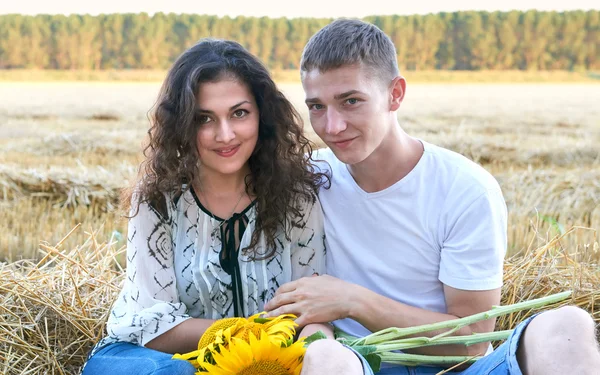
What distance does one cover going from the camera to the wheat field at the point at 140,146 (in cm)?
527

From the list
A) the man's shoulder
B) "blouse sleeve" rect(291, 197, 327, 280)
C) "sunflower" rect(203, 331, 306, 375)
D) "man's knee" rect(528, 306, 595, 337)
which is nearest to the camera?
"man's knee" rect(528, 306, 595, 337)

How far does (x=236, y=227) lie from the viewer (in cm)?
251

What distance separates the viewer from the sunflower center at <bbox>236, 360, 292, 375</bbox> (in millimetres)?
1910

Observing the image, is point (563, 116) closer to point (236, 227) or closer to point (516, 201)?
point (516, 201)

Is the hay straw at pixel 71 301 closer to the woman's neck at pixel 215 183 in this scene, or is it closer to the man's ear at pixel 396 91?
the woman's neck at pixel 215 183

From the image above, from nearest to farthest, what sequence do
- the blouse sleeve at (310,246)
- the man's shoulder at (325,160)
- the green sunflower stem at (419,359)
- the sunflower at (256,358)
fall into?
the sunflower at (256,358) < the green sunflower stem at (419,359) < the blouse sleeve at (310,246) < the man's shoulder at (325,160)

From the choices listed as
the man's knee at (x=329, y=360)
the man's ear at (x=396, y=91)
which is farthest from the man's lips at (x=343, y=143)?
the man's knee at (x=329, y=360)

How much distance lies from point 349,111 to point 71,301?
65.4 inches

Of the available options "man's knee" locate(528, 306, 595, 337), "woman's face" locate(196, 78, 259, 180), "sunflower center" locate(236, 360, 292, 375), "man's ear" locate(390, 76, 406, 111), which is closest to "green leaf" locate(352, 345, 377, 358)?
"sunflower center" locate(236, 360, 292, 375)

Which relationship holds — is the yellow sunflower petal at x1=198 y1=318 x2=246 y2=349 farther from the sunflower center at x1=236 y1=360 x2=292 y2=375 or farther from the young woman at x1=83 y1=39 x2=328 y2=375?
the young woman at x1=83 y1=39 x2=328 y2=375

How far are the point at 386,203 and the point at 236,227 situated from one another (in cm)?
55

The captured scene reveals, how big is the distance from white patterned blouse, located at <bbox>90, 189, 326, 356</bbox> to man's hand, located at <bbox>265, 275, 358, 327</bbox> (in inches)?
8.7

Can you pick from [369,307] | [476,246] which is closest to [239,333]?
[369,307]

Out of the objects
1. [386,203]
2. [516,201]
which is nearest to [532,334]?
[386,203]
